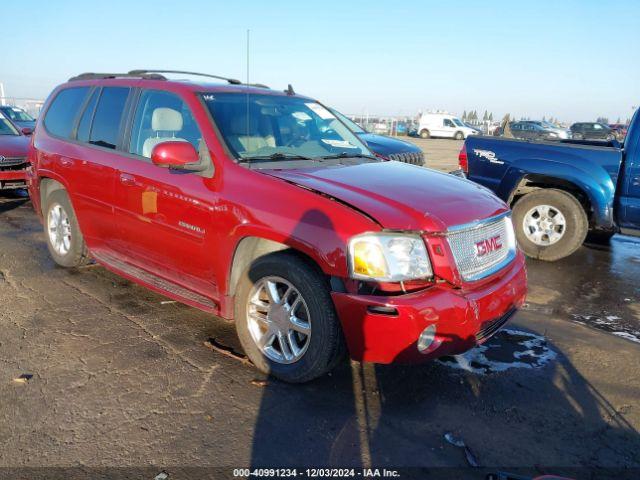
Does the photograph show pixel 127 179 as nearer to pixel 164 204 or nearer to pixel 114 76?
pixel 164 204

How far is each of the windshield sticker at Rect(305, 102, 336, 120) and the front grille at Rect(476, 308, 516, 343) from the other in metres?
2.35

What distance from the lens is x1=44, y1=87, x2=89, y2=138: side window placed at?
16.1 feet

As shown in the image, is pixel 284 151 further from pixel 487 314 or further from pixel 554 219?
pixel 554 219

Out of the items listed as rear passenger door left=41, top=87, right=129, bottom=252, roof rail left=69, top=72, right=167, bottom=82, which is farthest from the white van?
rear passenger door left=41, top=87, right=129, bottom=252

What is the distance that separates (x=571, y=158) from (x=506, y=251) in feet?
10.6

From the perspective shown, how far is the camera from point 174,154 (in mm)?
3312

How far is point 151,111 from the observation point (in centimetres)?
408

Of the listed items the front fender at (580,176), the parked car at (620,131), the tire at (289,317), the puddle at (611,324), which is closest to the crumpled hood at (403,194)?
the tire at (289,317)

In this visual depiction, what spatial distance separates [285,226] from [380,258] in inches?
24.1

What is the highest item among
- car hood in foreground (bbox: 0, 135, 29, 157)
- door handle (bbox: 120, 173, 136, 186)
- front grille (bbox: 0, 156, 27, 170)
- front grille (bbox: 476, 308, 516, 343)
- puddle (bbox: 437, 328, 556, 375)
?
door handle (bbox: 120, 173, 136, 186)

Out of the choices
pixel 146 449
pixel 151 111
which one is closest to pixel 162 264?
pixel 151 111

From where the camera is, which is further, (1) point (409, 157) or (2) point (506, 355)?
(1) point (409, 157)

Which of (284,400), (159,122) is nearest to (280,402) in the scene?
(284,400)

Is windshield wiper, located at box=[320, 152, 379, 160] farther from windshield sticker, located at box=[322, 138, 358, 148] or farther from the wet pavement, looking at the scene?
the wet pavement
